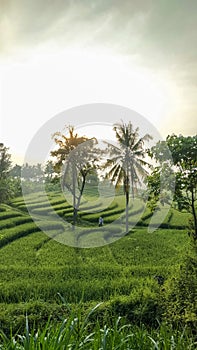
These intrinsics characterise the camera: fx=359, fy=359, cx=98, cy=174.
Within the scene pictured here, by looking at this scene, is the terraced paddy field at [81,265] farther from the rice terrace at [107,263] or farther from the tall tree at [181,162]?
the tall tree at [181,162]

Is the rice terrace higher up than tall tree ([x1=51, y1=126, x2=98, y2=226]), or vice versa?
tall tree ([x1=51, y1=126, x2=98, y2=226])

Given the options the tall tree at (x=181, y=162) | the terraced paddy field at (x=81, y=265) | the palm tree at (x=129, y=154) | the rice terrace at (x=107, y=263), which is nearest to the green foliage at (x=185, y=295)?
the rice terrace at (x=107, y=263)

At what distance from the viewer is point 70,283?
9.76 meters

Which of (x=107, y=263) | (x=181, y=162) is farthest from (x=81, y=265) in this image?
(x=181, y=162)

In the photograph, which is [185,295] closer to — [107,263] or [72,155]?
[107,263]

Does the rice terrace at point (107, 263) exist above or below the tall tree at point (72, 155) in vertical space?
below

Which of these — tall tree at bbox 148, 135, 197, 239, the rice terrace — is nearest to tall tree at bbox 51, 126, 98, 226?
the rice terrace

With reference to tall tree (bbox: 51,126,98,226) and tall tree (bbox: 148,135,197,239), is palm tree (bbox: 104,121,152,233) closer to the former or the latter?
tall tree (bbox: 51,126,98,226)

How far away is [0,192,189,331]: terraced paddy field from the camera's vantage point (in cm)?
760

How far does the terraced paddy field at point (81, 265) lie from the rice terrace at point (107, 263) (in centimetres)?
3

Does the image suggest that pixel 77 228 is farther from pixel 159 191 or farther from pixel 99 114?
pixel 159 191

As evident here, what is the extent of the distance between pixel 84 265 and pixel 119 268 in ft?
4.36

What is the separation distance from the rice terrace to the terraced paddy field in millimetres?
31

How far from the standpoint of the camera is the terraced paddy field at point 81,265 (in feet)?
24.9
